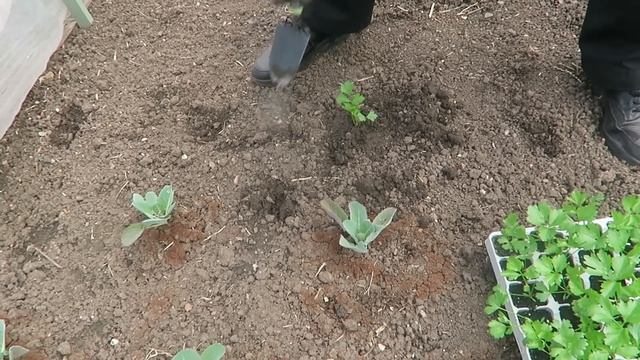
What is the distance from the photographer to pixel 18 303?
4.87 ft

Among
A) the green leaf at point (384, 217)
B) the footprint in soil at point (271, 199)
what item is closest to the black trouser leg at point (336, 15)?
the footprint in soil at point (271, 199)

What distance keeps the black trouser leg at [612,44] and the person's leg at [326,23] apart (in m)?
0.62

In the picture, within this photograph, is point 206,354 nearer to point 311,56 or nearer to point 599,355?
point 599,355

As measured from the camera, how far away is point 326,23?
5.50ft

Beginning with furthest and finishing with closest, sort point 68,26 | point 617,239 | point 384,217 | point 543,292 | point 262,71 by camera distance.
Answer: point 68,26 → point 262,71 → point 384,217 → point 543,292 → point 617,239

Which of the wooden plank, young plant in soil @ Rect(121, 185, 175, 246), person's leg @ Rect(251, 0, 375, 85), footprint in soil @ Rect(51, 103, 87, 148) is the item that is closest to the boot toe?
person's leg @ Rect(251, 0, 375, 85)

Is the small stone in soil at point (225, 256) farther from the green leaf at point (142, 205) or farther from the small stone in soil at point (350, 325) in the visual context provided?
the small stone in soil at point (350, 325)

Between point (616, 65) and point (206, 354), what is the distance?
130 cm

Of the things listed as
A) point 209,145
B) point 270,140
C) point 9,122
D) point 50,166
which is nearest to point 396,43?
point 270,140

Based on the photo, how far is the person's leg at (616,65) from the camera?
1.43 m

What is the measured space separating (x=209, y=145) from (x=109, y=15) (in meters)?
0.73

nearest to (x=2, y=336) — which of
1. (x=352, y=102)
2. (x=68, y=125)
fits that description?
(x=68, y=125)

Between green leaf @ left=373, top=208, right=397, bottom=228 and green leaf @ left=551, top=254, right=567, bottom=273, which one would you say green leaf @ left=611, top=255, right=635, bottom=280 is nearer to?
green leaf @ left=551, top=254, right=567, bottom=273

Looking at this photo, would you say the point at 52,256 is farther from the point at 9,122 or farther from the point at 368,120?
the point at 368,120
